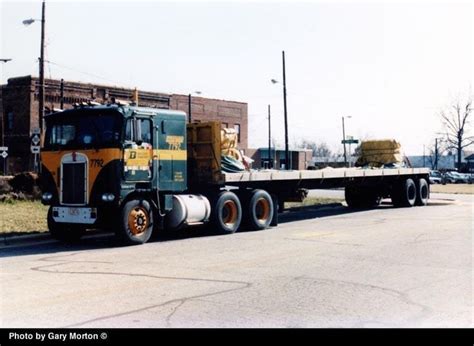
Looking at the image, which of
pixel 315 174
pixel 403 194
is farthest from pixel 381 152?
pixel 315 174

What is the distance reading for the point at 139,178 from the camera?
13.4 m

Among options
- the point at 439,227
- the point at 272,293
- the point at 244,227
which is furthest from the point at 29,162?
the point at 272,293

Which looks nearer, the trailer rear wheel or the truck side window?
the truck side window

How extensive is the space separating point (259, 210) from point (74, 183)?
578 centimetres

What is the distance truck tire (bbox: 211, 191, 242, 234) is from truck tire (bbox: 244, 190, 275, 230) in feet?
1.11

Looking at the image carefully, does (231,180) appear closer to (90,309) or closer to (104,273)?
(104,273)

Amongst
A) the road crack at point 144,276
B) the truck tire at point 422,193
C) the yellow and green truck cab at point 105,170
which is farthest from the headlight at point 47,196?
the truck tire at point 422,193

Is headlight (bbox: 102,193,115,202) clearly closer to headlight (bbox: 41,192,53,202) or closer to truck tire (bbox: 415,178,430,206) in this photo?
headlight (bbox: 41,192,53,202)

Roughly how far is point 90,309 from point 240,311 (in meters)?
1.71

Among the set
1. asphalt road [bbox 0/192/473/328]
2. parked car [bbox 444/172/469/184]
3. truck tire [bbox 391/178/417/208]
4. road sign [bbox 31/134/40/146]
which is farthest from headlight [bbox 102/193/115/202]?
parked car [bbox 444/172/469/184]

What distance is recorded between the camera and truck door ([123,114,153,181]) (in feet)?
43.0

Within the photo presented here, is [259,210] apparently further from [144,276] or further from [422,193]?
[422,193]

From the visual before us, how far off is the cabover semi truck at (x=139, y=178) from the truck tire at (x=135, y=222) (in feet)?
0.07

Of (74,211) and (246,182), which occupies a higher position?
(246,182)
